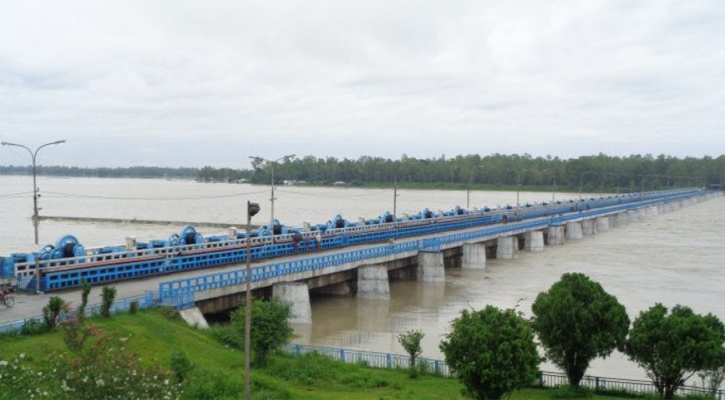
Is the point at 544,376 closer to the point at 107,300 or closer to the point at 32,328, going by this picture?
the point at 107,300

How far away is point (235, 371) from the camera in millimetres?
20422

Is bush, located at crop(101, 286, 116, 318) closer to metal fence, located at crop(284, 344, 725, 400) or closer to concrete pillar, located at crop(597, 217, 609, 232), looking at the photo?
metal fence, located at crop(284, 344, 725, 400)

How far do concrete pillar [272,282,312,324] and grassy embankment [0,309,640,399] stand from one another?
32.2 feet

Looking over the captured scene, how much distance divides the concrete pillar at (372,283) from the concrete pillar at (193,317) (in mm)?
16565

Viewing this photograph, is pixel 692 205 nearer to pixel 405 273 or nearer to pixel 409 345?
pixel 405 273

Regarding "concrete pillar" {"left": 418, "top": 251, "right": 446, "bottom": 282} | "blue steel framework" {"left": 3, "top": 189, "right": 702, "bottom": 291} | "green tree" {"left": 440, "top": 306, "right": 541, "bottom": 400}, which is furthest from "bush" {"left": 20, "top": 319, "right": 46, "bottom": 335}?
"concrete pillar" {"left": 418, "top": 251, "right": 446, "bottom": 282}

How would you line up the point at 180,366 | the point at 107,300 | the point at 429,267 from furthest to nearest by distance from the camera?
the point at 429,267 < the point at 107,300 < the point at 180,366

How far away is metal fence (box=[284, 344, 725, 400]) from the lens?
69.5 ft

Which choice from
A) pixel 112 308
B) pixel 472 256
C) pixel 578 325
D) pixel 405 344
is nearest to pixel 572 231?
pixel 472 256

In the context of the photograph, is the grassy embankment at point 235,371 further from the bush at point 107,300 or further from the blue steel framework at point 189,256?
the blue steel framework at point 189,256

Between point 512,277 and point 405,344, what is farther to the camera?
point 512,277

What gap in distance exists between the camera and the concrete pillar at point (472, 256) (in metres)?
59.0

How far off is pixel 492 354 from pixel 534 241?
201ft

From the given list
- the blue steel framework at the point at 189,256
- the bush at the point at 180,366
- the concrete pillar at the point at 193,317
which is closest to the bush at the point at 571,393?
the bush at the point at 180,366
